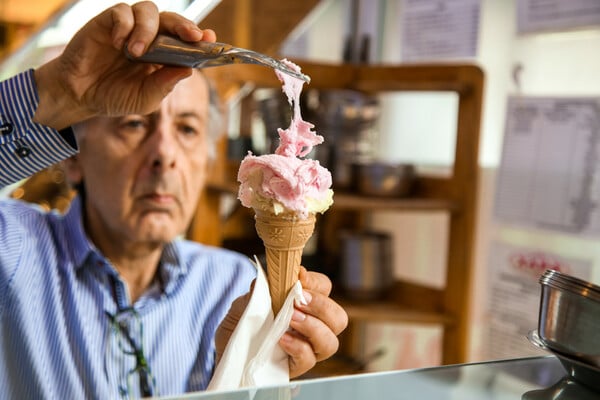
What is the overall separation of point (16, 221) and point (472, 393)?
39.7 inches

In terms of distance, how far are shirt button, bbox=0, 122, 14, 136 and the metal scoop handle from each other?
1.18 ft

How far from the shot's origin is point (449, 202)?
2.12 m

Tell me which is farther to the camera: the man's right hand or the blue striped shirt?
the blue striped shirt

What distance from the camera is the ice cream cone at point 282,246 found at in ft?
2.11

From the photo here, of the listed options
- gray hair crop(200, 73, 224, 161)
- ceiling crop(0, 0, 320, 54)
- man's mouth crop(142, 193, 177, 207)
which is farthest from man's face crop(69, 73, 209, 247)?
ceiling crop(0, 0, 320, 54)

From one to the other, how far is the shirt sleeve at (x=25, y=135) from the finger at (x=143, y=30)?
11.9 inches

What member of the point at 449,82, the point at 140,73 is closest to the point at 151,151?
the point at 140,73

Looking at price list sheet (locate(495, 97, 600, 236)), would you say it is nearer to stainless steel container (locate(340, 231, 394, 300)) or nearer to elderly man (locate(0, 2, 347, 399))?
stainless steel container (locate(340, 231, 394, 300))

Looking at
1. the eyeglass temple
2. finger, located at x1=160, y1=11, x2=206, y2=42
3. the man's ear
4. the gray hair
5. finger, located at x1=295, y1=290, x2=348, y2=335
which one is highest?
finger, located at x1=160, y1=11, x2=206, y2=42

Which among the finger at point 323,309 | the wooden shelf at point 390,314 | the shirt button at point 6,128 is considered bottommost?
the wooden shelf at point 390,314

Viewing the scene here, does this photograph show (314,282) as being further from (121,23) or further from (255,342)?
(121,23)

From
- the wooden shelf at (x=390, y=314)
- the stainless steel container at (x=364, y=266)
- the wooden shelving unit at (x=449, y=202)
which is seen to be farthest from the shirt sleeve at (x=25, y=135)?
the stainless steel container at (x=364, y=266)

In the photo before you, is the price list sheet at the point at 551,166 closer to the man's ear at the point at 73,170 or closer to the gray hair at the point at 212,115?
the gray hair at the point at 212,115

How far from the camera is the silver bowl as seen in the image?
60 centimetres
